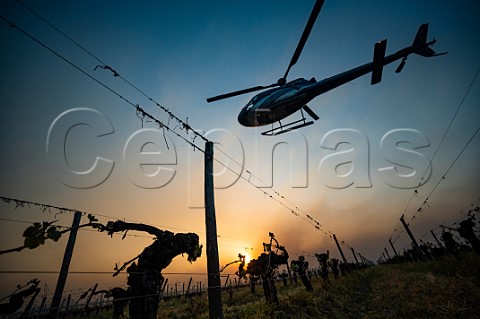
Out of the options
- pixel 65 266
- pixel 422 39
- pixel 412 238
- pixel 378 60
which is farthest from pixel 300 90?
pixel 412 238

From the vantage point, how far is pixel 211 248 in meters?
5.49

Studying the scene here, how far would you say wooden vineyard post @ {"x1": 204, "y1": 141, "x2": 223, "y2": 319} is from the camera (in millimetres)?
5020

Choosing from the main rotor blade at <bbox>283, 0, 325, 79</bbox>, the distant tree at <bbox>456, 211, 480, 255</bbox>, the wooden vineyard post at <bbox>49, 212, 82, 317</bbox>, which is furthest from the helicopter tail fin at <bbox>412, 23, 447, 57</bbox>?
the wooden vineyard post at <bbox>49, 212, 82, 317</bbox>

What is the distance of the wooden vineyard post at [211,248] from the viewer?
16.5 feet

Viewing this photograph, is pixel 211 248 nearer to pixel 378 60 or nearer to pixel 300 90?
pixel 300 90

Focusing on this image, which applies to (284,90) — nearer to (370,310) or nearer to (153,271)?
(153,271)

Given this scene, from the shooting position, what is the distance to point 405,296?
9.62 meters

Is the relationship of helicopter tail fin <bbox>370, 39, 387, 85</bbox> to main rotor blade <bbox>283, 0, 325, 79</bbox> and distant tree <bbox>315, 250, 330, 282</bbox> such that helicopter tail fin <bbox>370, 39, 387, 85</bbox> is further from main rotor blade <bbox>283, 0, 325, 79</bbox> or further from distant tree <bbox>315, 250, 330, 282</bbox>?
distant tree <bbox>315, 250, 330, 282</bbox>

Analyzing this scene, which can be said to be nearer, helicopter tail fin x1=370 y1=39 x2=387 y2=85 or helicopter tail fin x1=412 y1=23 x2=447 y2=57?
helicopter tail fin x1=370 y1=39 x2=387 y2=85

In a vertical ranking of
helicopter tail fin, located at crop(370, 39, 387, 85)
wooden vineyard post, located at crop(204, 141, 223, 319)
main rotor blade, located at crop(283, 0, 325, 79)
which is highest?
helicopter tail fin, located at crop(370, 39, 387, 85)

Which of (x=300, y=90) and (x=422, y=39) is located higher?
(x=422, y=39)

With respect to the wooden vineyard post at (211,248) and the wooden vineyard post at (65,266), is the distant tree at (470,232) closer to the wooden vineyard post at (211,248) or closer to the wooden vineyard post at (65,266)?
the wooden vineyard post at (211,248)

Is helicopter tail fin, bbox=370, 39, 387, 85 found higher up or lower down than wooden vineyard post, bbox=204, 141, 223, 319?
higher up

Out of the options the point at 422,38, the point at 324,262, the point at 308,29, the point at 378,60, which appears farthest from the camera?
the point at 324,262
